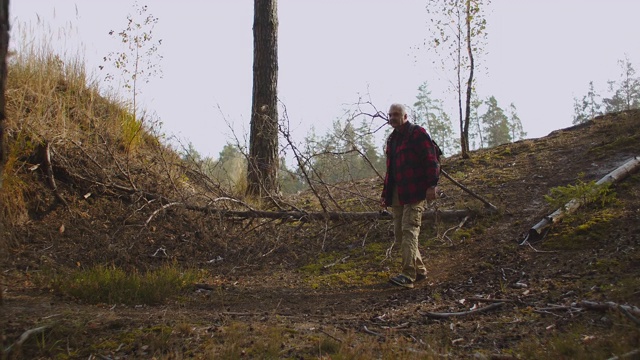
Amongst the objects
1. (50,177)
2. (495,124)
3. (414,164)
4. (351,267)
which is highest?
(495,124)

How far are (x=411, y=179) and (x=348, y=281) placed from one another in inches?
59.2

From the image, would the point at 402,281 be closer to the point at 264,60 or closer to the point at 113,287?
the point at 113,287

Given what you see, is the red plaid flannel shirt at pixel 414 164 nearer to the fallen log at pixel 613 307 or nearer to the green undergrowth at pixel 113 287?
the fallen log at pixel 613 307

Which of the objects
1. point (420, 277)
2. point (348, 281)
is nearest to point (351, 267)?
point (348, 281)

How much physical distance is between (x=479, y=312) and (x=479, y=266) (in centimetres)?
154

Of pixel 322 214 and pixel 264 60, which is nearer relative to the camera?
pixel 322 214

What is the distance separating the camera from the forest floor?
3217mm

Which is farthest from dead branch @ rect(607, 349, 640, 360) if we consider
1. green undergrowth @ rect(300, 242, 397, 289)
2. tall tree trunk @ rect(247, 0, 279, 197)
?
tall tree trunk @ rect(247, 0, 279, 197)

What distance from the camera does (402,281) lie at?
5.27 meters

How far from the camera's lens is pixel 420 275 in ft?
18.2

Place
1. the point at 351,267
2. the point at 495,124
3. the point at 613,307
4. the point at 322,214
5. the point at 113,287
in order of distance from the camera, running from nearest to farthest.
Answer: the point at 613,307, the point at 113,287, the point at 351,267, the point at 322,214, the point at 495,124

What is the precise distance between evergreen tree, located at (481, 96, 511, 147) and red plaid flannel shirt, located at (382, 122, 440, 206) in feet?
152

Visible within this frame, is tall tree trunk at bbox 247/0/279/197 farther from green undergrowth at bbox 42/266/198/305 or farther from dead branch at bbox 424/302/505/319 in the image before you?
dead branch at bbox 424/302/505/319

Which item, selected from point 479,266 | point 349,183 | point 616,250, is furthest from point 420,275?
point 349,183
